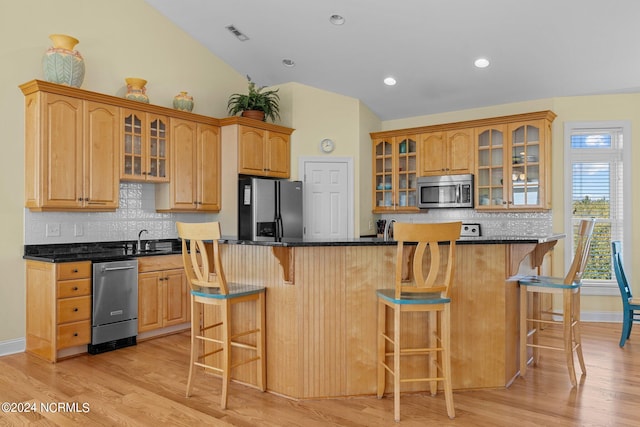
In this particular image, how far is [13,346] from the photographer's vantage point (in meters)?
4.12

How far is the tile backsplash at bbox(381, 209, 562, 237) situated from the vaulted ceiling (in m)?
1.42

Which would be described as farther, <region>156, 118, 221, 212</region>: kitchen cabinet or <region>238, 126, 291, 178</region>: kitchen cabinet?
<region>238, 126, 291, 178</region>: kitchen cabinet

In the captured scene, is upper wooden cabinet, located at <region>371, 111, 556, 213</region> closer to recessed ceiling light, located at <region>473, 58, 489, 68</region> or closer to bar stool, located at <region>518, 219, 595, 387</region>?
recessed ceiling light, located at <region>473, 58, 489, 68</region>

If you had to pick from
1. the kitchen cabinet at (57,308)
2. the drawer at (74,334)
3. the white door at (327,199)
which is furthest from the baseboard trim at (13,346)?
the white door at (327,199)

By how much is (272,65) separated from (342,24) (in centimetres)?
140

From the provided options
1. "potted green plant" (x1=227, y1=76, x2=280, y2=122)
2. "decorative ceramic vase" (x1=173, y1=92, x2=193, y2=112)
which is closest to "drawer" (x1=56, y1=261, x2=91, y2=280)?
"decorative ceramic vase" (x1=173, y1=92, x2=193, y2=112)

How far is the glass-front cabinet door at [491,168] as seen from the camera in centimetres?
567

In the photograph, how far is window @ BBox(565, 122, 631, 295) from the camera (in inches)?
215

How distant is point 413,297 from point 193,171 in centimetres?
351

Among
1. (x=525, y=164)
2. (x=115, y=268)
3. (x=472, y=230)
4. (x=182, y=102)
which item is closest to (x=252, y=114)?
(x=182, y=102)

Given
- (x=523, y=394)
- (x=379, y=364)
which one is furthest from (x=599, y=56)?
(x=379, y=364)

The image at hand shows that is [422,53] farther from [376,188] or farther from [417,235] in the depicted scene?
[417,235]

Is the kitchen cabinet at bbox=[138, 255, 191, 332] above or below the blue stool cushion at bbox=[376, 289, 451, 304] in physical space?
below

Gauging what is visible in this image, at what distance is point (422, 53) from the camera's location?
16.9ft
